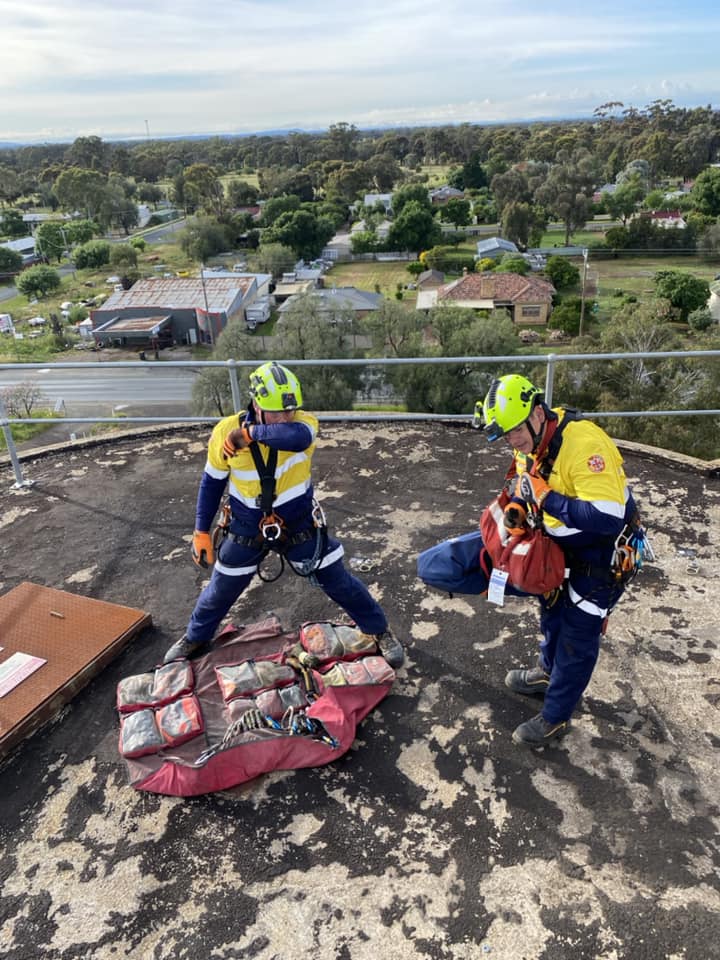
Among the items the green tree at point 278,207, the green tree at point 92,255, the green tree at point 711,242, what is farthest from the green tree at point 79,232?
the green tree at point 711,242

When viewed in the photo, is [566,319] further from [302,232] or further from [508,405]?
[508,405]

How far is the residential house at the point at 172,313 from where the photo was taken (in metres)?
41.7

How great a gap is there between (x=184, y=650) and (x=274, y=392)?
1765 millimetres

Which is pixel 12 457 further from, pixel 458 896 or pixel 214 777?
pixel 458 896

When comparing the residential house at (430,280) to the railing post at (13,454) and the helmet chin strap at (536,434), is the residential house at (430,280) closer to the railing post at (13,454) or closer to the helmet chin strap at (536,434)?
the railing post at (13,454)

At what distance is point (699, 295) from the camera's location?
4234 centimetres

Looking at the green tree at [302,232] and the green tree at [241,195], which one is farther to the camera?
the green tree at [241,195]

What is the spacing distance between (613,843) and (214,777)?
1904 mm

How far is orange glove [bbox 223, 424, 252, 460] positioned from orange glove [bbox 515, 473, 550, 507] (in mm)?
1416

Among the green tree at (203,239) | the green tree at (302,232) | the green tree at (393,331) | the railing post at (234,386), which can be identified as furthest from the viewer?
the green tree at (203,239)

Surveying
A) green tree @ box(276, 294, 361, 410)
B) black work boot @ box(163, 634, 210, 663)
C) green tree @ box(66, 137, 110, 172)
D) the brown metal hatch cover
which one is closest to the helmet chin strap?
black work boot @ box(163, 634, 210, 663)

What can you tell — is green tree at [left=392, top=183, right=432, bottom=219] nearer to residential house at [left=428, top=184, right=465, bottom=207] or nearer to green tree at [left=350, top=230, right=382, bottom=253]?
green tree at [left=350, top=230, right=382, bottom=253]

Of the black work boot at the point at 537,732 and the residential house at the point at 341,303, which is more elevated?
the black work boot at the point at 537,732

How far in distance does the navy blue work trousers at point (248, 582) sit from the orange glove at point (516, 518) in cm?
114
